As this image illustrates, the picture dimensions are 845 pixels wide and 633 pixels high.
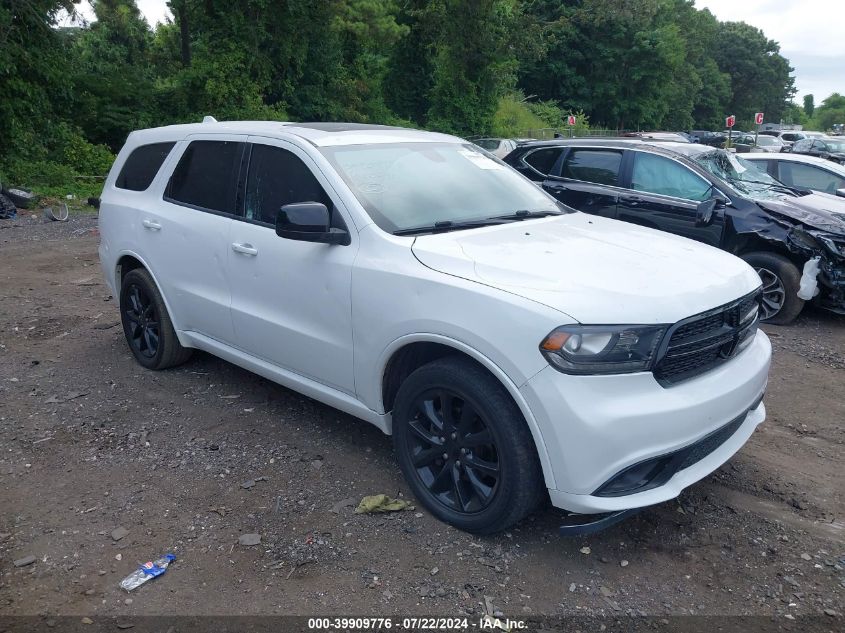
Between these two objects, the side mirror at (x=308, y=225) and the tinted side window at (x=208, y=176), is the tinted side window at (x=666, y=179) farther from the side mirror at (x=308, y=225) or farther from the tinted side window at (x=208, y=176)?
the side mirror at (x=308, y=225)

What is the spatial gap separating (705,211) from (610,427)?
17.1 ft

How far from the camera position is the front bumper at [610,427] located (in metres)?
2.77

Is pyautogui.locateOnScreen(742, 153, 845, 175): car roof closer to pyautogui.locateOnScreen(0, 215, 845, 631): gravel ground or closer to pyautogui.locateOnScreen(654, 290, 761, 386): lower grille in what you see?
pyautogui.locateOnScreen(0, 215, 845, 631): gravel ground

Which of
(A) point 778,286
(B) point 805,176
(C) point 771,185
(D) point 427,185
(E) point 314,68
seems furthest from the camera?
(E) point 314,68

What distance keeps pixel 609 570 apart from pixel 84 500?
8.73 ft

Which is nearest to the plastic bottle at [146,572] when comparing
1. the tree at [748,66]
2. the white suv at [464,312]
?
the white suv at [464,312]

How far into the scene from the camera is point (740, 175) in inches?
323

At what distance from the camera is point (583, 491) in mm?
2850

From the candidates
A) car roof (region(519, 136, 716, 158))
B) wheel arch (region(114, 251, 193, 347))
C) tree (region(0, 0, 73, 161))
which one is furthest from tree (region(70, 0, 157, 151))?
wheel arch (region(114, 251, 193, 347))

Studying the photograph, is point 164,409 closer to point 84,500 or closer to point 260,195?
point 84,500

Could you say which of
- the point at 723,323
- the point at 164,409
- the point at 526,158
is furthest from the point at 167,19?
the point at 723,323

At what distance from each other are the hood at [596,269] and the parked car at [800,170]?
7273 millimetres

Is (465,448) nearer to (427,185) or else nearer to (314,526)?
(314,526)

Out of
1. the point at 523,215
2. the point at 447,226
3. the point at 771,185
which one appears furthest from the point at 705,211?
the point at 447,226
